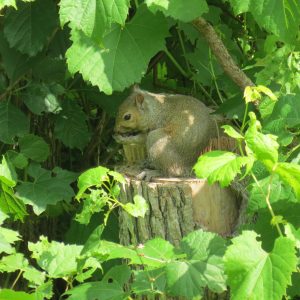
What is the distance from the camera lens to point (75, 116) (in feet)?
14.3

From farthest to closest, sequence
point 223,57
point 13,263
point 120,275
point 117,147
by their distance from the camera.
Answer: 1. point 117,147
2. point 223,57
3. point 13,263
4. point 120,275

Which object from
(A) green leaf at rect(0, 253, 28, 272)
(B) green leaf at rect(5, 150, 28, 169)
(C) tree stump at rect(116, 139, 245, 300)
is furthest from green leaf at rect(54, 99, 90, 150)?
(A) green leaf at rect(0, 253, 28, 272)

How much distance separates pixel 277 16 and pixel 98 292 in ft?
4.52

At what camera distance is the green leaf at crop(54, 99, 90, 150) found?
4.29m

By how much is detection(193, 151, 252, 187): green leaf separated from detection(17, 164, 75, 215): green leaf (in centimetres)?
157

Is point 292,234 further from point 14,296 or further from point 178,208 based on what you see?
point 14,296

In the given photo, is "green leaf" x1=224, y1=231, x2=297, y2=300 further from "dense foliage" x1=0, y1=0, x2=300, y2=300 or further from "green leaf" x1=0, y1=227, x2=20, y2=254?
"green leaf" x1=0, y1=227, x2=20, y2=254

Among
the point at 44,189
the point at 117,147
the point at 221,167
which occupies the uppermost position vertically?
the point at 221,167

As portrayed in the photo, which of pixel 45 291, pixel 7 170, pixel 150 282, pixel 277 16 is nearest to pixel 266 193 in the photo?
pixel 150 282

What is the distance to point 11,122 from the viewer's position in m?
4.13

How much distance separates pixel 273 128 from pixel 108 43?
1.00 m

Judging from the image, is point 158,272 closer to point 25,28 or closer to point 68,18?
point 68,18

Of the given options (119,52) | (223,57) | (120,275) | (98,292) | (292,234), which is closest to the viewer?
(292,234)

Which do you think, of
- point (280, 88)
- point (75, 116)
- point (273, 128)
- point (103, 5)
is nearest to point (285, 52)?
point (280, 88)
